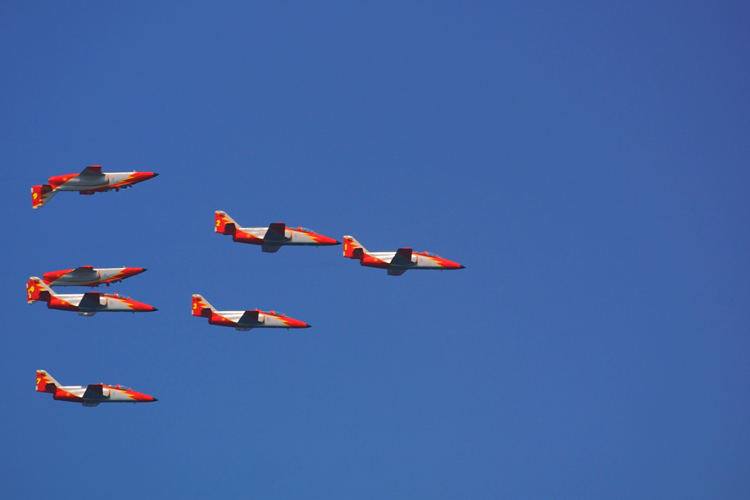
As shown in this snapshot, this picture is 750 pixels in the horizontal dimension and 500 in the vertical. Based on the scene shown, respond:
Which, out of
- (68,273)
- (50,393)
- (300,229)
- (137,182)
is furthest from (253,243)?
(50,393)

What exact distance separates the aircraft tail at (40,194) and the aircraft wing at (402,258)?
39.8 metres

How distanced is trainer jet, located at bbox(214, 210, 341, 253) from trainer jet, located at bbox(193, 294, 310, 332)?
297 inches

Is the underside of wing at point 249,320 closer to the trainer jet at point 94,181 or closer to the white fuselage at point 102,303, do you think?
the white fuselage at point 102,303

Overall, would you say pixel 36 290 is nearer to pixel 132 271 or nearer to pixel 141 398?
pixel 132 271

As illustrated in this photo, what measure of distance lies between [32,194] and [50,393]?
24.3 m

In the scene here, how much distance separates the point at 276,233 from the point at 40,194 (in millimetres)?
27776

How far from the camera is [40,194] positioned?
10562 cm

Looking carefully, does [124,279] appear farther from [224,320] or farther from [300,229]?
[300,229]

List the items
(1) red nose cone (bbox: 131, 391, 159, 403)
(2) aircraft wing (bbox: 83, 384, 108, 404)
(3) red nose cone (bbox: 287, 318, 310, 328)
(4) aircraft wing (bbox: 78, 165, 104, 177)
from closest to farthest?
1. (4) aircraft wing (bbox: 78, 165, 104, 177)
2. (3) red nose cone (bbox: 287, 318, 310, 328)
3. (2) aircraft wing (bbox: 83, 384, 108, 404)
4. (1) red nose cone (bbox: 131, 391, 159, 403)

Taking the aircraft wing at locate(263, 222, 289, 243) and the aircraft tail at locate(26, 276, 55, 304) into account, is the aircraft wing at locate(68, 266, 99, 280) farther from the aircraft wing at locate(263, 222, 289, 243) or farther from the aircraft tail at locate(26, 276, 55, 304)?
the aircraft wing at locate(263, 222, 289, 243)

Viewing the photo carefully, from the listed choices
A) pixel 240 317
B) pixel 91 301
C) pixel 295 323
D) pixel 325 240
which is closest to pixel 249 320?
pixel 240 317

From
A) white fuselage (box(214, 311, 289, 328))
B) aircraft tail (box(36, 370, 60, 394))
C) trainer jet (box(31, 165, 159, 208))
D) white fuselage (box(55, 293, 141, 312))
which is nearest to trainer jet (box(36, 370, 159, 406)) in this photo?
aircraft tail (box(36, 370, 60, 394))

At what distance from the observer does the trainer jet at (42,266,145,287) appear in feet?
344

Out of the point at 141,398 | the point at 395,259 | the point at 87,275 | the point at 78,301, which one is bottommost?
the point at 141,398
